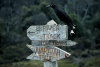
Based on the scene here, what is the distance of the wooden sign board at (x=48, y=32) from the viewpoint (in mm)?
3108

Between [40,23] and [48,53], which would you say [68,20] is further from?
[40,23]

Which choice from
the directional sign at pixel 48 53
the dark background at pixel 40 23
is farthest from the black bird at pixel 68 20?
the dark background at pixel 40 23

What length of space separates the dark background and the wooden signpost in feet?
32.0

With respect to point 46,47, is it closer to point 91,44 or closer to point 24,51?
point 24,51

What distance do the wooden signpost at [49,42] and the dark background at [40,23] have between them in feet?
32.0

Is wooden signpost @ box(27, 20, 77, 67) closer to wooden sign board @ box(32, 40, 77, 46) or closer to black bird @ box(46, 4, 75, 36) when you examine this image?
wooden sign board @ box(32, 40, 77, 46)

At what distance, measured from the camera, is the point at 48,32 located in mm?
3176

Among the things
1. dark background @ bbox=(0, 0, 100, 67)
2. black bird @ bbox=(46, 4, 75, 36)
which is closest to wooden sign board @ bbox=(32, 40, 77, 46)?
black bird @ bbox=(46, 4, 75, 36)

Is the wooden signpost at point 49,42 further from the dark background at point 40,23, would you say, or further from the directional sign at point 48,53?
the dark background at point 40,23

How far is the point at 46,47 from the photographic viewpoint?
10.5ft

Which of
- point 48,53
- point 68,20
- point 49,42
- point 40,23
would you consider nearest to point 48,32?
point 49,42

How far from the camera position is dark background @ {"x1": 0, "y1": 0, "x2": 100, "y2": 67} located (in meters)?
15.2

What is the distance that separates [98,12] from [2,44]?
8703 millimetres

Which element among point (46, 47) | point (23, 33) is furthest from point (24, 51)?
point (46, 47)
